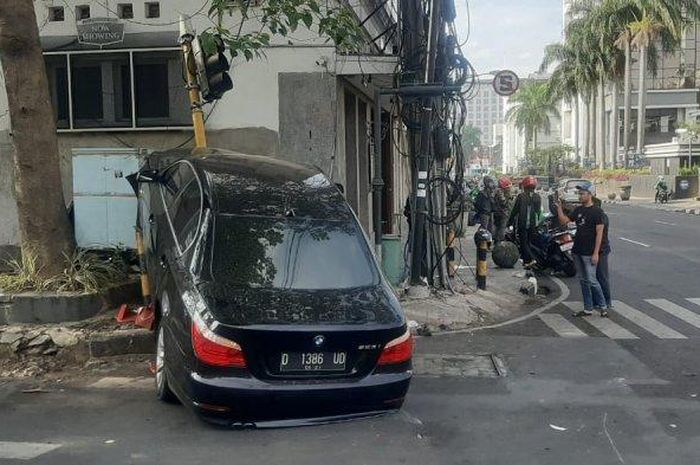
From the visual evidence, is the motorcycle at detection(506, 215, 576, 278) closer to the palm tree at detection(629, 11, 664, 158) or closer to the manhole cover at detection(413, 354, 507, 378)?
the manhole cover at detection(413, 354, 507, 378)

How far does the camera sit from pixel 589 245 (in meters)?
10.2

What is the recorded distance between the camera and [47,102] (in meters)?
8.48

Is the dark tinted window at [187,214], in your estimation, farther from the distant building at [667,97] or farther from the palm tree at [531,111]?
the palm tree at [531,111]

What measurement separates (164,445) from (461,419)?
233cm

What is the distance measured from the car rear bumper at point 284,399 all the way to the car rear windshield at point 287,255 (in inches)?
31.9

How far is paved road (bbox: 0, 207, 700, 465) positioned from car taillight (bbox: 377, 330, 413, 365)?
1.85ft

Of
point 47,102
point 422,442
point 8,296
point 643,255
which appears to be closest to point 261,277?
point 422,442

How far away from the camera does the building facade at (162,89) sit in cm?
1099

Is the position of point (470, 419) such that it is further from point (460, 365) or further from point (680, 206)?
point (680, 206)

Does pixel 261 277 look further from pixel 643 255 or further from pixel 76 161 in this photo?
pixel 643 255

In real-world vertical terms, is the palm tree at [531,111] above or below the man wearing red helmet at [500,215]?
above

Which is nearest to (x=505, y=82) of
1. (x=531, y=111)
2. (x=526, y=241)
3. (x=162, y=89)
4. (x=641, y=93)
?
(x=526, y=241)

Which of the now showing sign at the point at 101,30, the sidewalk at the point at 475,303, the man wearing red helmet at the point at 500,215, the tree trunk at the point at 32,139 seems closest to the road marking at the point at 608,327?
the sidewalk at the point at 475,303

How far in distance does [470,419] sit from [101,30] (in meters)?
8.19
